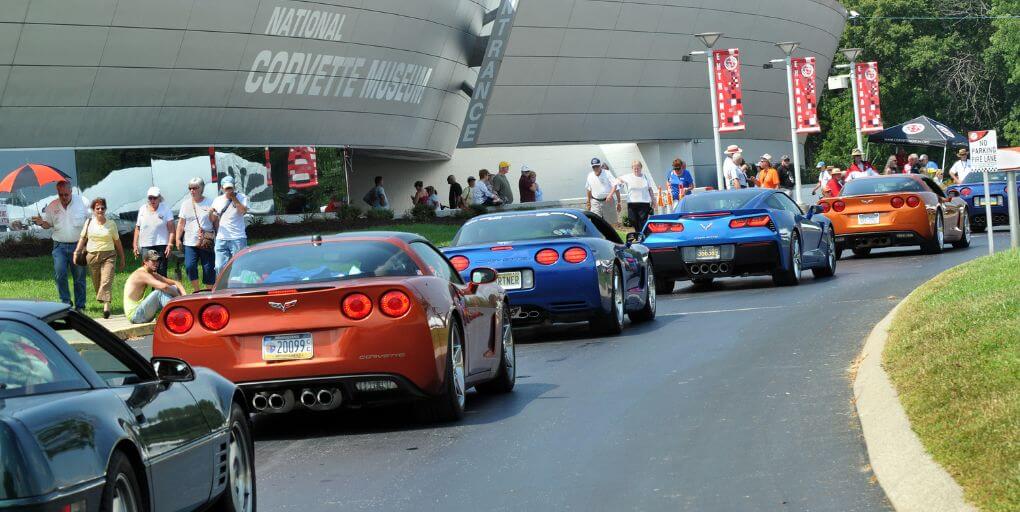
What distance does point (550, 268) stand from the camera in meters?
14.8

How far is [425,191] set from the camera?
45.6 m

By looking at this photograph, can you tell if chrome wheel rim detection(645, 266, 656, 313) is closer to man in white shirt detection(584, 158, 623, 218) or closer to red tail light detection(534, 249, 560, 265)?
red tail light detection(534, 249, 560, 265)

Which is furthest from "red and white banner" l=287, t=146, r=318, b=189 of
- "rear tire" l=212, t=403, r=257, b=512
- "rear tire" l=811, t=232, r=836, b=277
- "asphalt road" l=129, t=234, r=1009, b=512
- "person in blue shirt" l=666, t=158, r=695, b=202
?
"rear tire" l=212, t=403, r=257, b=512

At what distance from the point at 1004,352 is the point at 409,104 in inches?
1490

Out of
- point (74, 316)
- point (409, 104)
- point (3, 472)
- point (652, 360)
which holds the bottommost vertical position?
point (652, 360)

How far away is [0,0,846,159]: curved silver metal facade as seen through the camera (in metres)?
34.5

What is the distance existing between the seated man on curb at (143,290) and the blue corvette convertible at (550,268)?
187 inches

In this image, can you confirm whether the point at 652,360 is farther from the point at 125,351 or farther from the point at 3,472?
the point at 3,472

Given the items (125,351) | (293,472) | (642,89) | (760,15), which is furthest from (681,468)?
(760,15)

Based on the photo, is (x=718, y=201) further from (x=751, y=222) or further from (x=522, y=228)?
(x=522, y=228)

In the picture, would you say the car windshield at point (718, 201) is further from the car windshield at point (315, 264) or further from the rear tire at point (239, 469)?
the rear tire at point (239, 469)

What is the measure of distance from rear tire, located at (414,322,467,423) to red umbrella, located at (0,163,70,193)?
25.8 meters

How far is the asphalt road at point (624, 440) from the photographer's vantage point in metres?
7.34

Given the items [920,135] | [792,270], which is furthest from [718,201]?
[920,135]
